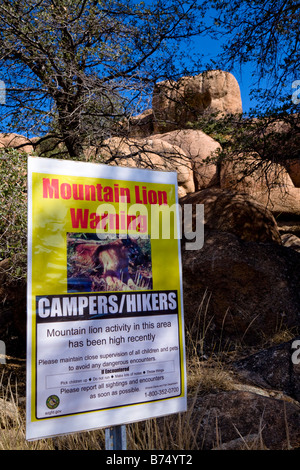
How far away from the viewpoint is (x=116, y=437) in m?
2.38

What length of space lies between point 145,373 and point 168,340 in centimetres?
24

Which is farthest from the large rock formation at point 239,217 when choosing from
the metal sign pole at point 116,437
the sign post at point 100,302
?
the metal sign pole at point 116,437

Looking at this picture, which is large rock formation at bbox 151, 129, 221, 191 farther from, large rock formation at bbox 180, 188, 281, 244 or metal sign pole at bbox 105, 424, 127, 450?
metal sign pole at bbox 105, 424, 127, 450

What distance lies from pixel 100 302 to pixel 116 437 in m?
0.70

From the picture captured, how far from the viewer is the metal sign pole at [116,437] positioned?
238 cm

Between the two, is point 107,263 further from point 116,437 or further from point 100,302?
point 116,437

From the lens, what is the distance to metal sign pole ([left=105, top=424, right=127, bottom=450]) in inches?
93.6

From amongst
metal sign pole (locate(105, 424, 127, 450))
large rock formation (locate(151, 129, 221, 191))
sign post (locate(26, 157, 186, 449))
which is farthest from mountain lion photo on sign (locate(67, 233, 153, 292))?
large rock formation (locate(151, 129, 221, 191))

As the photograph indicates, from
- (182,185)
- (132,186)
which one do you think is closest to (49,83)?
(132,186)

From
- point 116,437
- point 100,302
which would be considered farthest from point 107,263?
point 116,437

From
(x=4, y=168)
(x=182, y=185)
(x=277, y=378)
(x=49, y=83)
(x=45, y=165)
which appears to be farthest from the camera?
(x=182, y=185)

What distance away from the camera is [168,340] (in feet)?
8.50
